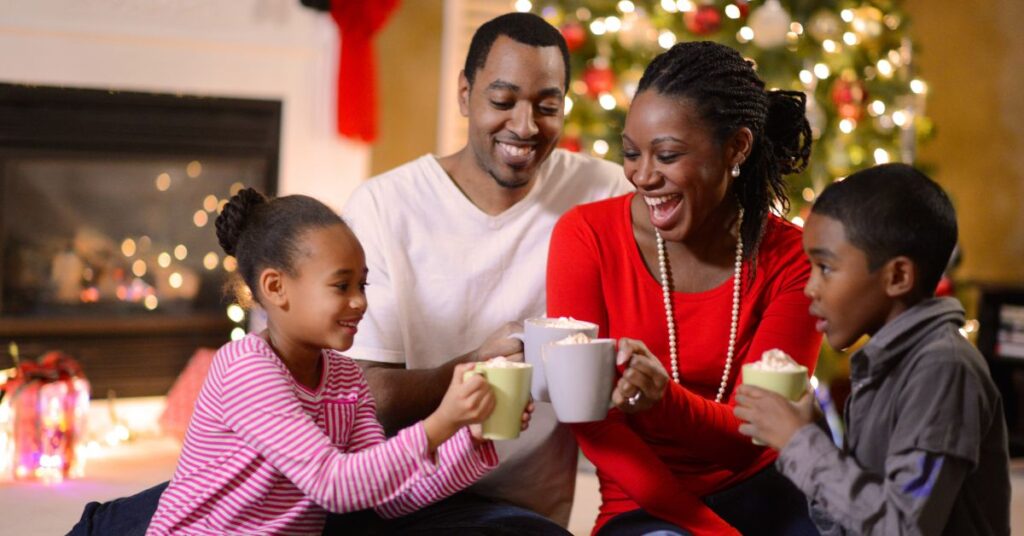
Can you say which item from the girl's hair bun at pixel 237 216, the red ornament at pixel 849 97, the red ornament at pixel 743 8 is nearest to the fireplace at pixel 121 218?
the red ornament at pixel 743 8

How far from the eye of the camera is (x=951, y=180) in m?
5.45

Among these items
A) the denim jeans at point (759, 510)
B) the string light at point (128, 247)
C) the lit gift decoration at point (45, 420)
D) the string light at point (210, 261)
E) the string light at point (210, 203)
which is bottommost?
the lit gift decoration at point (45, 420)

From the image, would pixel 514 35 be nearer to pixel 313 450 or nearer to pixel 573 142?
pixel 313 450

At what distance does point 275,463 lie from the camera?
66.1 inches

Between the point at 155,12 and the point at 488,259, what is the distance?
91.5 inches

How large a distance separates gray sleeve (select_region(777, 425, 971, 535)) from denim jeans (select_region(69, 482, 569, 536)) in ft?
1.84

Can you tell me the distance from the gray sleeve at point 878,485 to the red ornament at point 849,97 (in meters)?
3.24

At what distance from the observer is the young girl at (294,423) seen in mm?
1656

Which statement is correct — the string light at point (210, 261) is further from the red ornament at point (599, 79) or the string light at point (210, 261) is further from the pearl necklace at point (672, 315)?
the pearl necklace at point (672, 315)

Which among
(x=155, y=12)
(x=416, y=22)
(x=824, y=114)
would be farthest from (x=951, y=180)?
(x=155, y=12)

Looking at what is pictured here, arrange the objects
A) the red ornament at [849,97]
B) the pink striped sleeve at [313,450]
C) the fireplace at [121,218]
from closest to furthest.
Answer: the pink striped sleeve at [313,450], the fireplace at [121,218], the red ornament at [849,97]

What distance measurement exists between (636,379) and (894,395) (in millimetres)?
355

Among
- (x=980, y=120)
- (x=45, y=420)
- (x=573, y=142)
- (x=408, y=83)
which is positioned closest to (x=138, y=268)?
(x=45, y=420)

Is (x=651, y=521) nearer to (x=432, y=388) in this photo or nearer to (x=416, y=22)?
(x=432, y=388)
